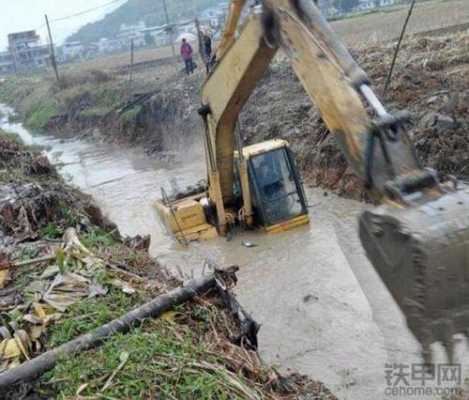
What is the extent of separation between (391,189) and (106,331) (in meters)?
2.67

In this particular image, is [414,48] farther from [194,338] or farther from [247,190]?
[194,338]

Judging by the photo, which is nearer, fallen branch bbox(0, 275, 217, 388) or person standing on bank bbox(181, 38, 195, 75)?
fallen branch bbox(0, 275, 217, 388)

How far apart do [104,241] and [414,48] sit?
11988 mm

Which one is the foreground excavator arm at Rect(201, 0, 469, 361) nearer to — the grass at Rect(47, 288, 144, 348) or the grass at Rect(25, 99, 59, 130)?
the grass at Rect(47, 288, 144, 348)

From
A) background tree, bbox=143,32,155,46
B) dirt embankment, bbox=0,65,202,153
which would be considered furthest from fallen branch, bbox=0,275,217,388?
background tree, bbox=143,32,155,46

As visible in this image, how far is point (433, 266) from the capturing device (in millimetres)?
3324

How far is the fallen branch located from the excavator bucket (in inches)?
99.2

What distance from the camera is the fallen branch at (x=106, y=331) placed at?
15.7 ft

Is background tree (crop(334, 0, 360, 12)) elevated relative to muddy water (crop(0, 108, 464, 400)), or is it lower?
elevated

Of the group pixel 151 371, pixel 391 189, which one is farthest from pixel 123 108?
pixel 391 189

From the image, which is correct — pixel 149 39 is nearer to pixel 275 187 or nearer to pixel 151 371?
pixel 275 187

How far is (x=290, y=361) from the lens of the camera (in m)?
7.19

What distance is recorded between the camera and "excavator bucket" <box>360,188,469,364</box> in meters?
3.33

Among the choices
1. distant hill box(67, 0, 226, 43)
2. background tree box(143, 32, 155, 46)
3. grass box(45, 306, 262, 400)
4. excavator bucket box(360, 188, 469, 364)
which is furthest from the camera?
distant hill box(67, 0, 226, 43)
